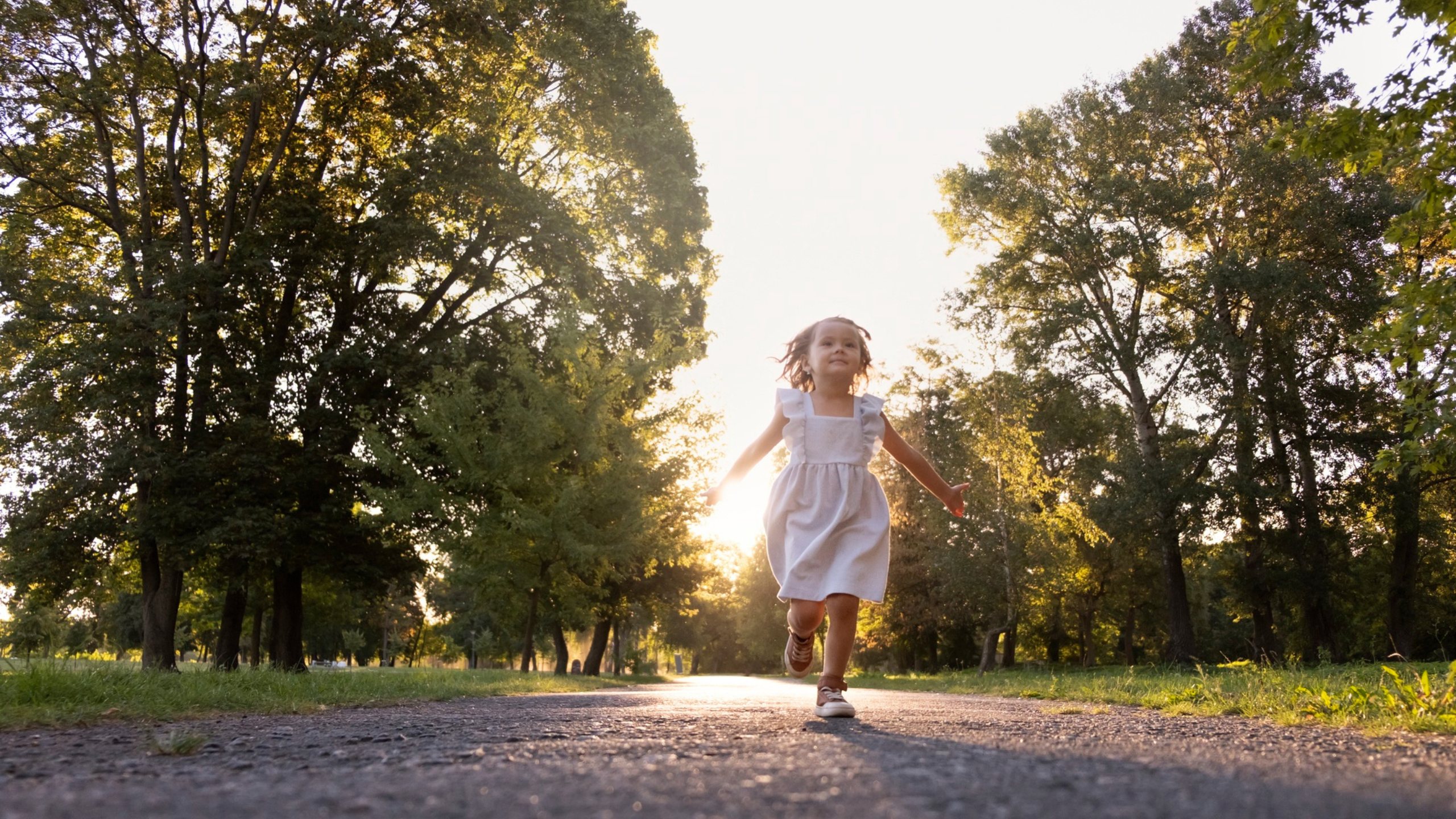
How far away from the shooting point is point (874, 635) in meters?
32.1

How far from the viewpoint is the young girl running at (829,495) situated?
15.4 feet

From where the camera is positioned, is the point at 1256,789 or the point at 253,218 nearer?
the point at 1256,789

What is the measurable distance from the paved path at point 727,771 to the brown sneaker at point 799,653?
90cm

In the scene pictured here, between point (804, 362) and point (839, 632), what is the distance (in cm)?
176

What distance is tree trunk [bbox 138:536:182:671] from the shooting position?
50.7ft

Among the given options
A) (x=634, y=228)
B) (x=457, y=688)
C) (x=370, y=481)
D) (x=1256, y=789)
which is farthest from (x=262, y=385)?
(x=1256, y=789)

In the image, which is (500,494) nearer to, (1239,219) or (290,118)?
(290,118)

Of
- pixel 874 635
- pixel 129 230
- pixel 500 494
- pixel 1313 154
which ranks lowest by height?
pixel 874 635

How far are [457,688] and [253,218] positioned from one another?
1284 cm

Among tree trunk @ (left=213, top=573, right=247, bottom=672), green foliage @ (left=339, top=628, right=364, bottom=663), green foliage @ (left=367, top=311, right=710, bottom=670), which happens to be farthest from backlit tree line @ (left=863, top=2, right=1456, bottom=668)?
green foliage @ (left=339, top=628, right=364, bottom=663)

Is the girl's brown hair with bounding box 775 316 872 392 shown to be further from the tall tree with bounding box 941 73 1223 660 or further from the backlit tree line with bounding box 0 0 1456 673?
the tall tree with bounding box 941 73 1223 660

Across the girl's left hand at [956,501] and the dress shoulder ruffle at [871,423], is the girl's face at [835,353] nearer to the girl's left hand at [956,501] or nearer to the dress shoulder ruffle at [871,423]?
the dress shoulder ruffle at [871,423]

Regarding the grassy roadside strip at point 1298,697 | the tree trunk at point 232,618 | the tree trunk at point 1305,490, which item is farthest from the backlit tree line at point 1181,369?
the tree trunk at point 232,618

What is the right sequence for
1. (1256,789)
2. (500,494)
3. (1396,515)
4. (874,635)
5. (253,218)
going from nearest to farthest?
(1256,789), (500,494), (253,218), (1396,515), (874,635)
